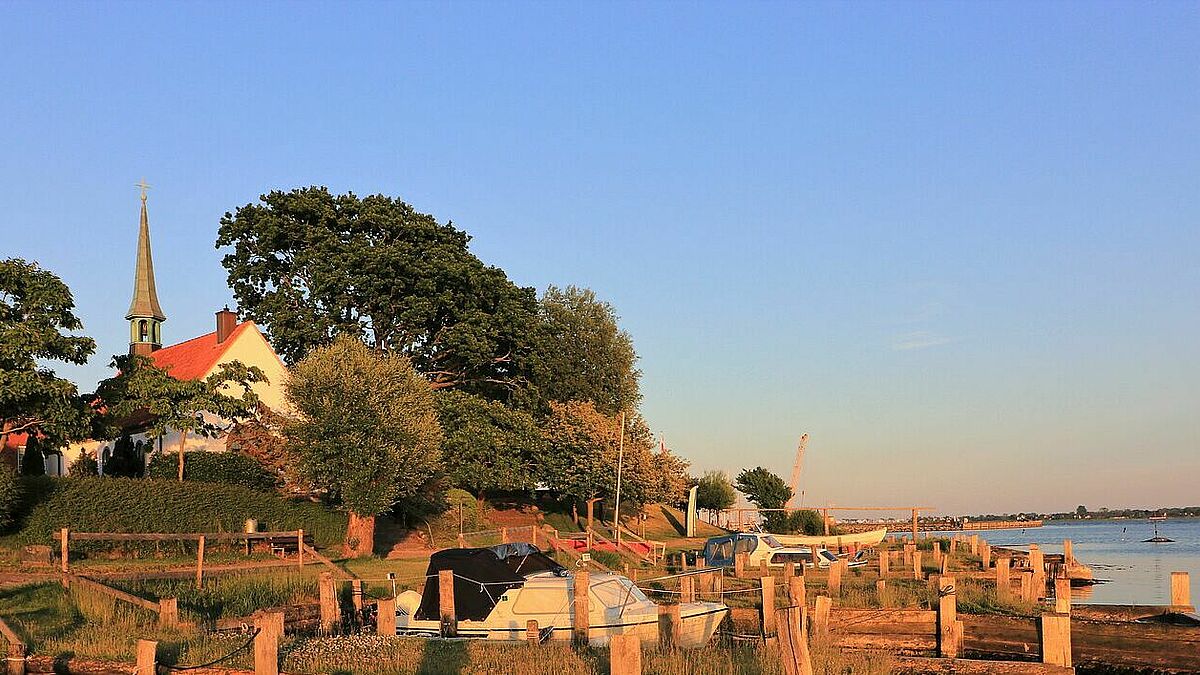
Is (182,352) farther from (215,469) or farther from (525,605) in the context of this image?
(525,605)

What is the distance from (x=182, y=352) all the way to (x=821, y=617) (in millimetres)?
52287

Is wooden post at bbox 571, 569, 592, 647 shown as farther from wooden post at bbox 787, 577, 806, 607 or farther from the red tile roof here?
the red tile roof

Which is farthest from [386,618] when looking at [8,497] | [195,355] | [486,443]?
[195,355]

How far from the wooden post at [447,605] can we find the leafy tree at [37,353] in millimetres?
20481

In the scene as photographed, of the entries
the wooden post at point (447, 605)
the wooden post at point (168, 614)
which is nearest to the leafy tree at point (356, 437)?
the wooden post at point (447, 605)

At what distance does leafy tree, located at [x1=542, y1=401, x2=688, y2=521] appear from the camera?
193 feet

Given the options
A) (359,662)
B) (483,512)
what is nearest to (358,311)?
(483,512)

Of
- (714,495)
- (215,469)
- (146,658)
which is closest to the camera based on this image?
→ (146,658)

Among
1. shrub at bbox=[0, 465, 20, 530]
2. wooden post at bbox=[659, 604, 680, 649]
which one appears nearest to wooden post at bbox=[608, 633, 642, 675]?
wooden post at bbox=[659, 604, 680, 649]

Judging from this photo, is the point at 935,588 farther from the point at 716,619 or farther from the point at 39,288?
the point at 39,288

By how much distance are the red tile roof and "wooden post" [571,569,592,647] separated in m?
36.0

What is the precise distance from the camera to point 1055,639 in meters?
15.0

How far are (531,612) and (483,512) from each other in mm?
35807

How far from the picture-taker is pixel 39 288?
3812 centimetres
